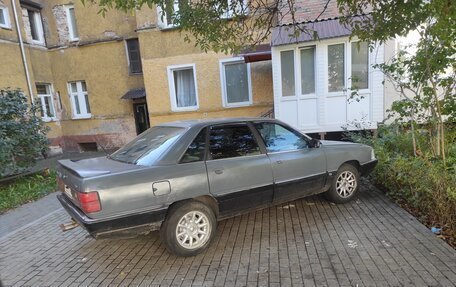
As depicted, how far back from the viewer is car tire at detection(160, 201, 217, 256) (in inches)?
132

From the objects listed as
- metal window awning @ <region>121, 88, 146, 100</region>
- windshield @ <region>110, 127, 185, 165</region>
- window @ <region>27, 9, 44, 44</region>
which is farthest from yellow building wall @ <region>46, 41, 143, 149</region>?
windshield @ <region>110, 127, 185, 165</region>

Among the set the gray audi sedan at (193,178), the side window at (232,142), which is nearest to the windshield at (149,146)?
the gray audi sedan at (193,178)

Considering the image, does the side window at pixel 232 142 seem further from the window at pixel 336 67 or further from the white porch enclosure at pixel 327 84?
the window at pixel 336 67

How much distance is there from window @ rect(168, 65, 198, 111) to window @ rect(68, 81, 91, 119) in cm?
515

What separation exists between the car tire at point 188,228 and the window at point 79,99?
41.5ft

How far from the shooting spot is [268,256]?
3387 mm

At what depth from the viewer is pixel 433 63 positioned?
4.71 metres

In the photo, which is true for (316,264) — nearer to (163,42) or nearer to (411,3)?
(411,3)

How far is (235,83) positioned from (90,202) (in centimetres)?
911

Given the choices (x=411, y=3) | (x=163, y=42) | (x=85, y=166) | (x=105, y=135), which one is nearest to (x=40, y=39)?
(x=105, y=135)

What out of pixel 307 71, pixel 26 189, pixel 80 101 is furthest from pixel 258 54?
pixel 80 101

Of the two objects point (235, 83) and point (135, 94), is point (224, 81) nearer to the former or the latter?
point (235, 83)

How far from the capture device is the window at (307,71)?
888 cm

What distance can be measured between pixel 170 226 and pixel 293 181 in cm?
189
